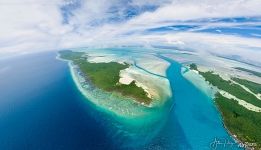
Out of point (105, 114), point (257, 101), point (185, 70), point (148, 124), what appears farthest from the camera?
point (185, 70)

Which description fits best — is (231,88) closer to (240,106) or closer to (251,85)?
(251,85)

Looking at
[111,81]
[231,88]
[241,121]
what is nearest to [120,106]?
[111,81]

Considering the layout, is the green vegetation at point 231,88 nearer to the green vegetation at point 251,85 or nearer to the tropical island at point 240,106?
Result: the tropical island at point 240,106

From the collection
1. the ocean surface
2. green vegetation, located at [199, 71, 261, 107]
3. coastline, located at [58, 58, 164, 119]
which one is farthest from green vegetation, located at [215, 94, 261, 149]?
coastline, located at [58, 58, 164, 119]

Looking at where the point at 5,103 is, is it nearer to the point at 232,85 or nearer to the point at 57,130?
the point at 57,130

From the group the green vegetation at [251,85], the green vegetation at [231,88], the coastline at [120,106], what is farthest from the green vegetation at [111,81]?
the green vegetation at [251,85]

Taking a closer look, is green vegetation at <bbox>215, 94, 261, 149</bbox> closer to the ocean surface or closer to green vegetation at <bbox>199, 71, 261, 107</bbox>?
the ocean surface

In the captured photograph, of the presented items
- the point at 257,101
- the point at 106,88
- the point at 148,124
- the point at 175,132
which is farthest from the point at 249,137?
the point at 106,88

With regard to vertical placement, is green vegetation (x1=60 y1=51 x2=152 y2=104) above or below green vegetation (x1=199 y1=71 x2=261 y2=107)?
above

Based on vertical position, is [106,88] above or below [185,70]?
above
